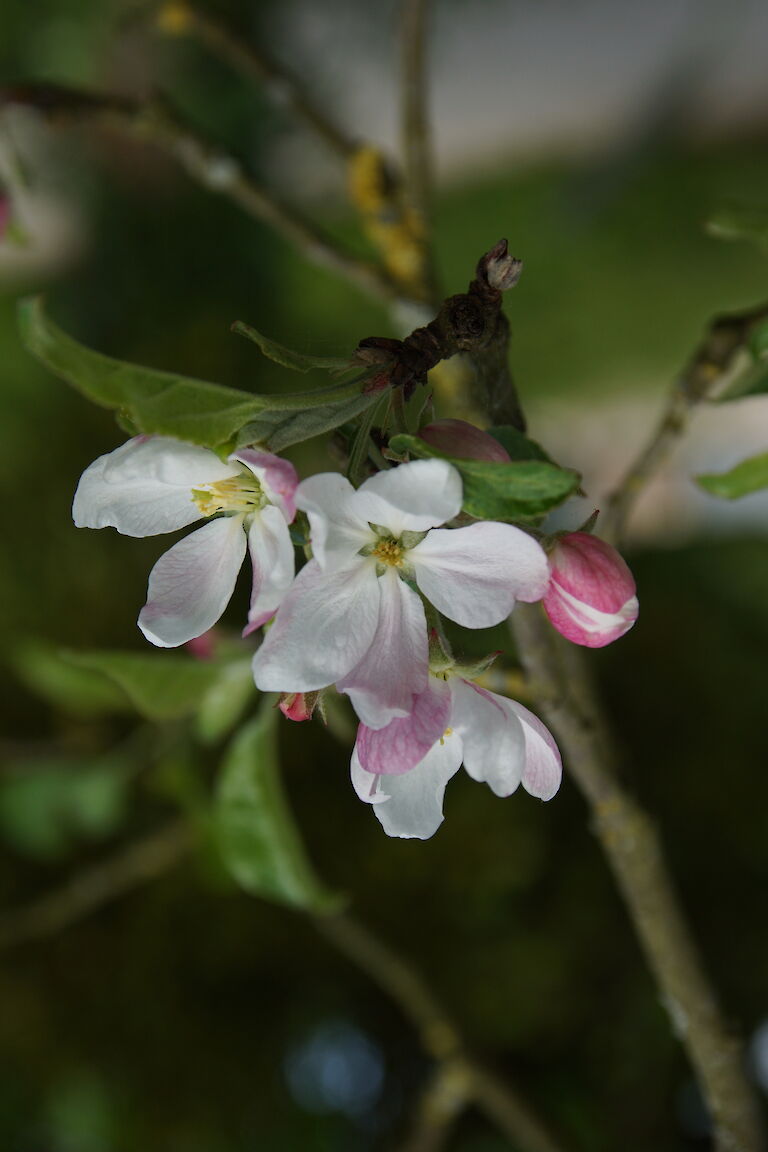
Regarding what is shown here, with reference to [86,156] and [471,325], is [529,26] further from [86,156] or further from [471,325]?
[471,325]

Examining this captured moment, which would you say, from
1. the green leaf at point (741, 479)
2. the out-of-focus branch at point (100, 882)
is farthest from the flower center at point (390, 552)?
the out-of-focus branch at point (100, 882)

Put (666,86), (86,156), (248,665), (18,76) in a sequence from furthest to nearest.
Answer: (666,86)
(86,156)
(18,76)
(248,665)

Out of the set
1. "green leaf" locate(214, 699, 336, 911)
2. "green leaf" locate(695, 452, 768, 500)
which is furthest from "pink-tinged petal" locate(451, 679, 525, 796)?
"green leaf" locate(214, 699, 336, 911)

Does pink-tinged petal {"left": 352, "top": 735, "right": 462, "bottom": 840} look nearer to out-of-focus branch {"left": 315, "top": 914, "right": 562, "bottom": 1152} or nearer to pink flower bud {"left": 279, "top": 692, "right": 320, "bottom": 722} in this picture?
pink flower bud {"left": 279, "top": 692, "right": 320, "bottom": 722}

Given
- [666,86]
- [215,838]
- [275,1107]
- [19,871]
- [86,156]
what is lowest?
[275,1107]

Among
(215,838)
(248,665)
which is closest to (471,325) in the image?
(248,665)

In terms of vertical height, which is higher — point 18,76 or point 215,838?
point 18,76

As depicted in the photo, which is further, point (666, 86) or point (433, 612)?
point (666, 86)
